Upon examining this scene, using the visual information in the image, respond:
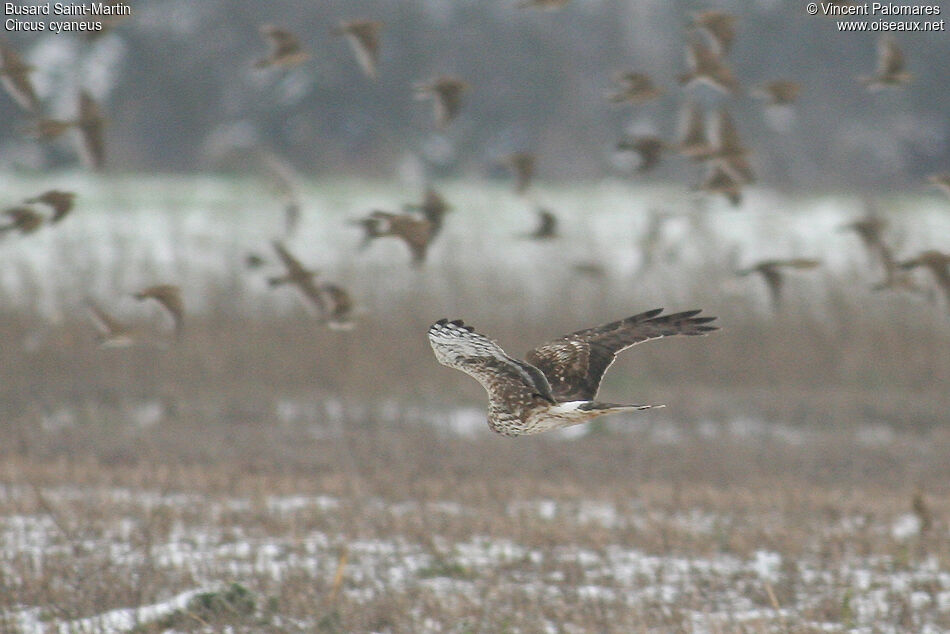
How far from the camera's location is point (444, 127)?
7578 mm

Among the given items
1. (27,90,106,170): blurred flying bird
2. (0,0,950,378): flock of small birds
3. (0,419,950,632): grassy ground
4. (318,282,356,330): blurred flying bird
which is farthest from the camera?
(318,282,356,330): blurred flying bird

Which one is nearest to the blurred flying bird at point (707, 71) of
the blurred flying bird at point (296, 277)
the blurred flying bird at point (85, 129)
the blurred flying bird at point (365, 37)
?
the blurred flying bird at point (365, 37)

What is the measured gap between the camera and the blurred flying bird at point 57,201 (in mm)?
6512

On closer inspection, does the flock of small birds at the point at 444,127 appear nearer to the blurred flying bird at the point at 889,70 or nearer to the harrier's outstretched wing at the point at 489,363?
the blurred flying bird at the point at 889,70

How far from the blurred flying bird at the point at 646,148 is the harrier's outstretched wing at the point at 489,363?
4025 millimetres

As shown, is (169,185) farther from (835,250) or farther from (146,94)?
(835,250)

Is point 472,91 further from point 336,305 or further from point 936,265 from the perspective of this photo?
point 936,265

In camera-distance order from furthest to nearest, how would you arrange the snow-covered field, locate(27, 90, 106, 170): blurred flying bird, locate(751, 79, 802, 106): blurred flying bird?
locate(751, 79, 802, 106): blurred flying bird < locate(27, 90, 106, 170): blurred flying bird < the snow-covered field

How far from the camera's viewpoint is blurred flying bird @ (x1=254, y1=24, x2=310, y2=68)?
24.3 feet

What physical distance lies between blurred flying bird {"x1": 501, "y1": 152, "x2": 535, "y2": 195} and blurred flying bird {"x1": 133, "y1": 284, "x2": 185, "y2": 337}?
8.86ft

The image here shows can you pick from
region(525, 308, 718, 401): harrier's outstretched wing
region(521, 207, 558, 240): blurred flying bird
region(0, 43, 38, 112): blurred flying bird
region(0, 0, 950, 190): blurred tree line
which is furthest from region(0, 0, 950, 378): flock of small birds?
region(0, 0, 950, 190): blurred tree line

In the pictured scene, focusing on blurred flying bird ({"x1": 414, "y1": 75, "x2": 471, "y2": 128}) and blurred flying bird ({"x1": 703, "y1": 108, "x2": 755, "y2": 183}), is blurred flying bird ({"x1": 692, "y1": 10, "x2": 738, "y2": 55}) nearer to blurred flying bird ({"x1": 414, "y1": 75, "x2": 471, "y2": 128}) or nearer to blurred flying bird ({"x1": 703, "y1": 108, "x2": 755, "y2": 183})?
blurred flying bird ({"x1": 703, "y1": 108, "x2": 755, "y2": 183})

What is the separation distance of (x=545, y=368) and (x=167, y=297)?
3023 millimetres

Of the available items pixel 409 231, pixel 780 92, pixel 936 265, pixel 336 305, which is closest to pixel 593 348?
pixel 409 231
